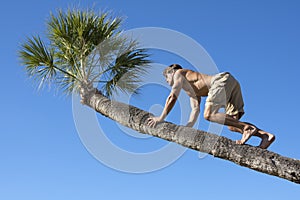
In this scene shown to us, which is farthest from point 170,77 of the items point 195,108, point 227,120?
point 227,120

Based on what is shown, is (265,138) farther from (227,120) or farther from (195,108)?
(195,108)

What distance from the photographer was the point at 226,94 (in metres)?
6.17

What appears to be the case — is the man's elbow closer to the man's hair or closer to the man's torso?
the man's torso

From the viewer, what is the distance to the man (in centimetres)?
598

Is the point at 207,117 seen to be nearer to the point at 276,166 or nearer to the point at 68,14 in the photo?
the point at 276,166

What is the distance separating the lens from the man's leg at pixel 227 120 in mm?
5984

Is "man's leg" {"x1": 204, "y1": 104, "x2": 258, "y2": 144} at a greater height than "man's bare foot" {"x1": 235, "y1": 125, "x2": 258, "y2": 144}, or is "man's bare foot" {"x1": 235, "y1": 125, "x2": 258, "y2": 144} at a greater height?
"man's leg" {"x1": 204, "y1": 104, "x2": 258, "y2": 144}

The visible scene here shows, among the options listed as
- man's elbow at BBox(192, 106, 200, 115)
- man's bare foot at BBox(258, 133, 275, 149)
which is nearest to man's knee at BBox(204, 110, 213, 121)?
man's elbow at BBox(192, 106, 200, 115)

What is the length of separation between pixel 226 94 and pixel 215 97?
0.21m

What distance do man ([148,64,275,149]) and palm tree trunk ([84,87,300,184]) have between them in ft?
0.68

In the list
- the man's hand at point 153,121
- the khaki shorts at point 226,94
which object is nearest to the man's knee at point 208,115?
the khaki shorts at point 226,94

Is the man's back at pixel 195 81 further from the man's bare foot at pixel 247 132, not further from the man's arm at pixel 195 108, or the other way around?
the man's bare foot at pixel 247 132

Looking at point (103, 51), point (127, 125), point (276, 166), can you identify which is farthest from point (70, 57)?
point (276, 166)

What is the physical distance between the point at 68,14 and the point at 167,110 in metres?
3.69
